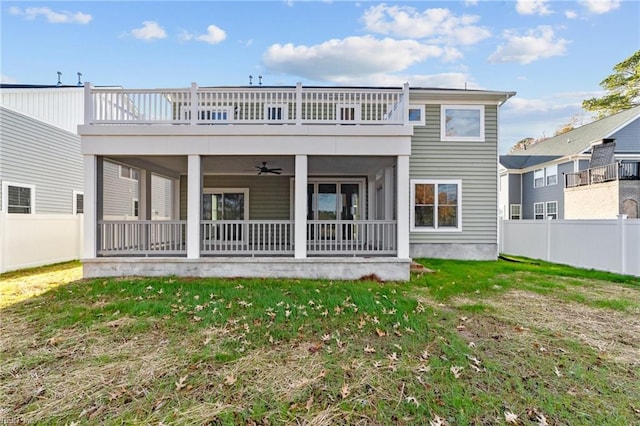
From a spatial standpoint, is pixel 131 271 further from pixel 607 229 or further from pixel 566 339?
pixel 607 229

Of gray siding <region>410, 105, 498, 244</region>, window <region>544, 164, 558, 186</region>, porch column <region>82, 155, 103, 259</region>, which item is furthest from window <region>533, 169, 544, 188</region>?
porch column <region>82, 155, 103, 259</region>

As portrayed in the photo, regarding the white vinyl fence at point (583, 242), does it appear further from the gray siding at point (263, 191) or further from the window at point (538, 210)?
the window at point (538, 210)

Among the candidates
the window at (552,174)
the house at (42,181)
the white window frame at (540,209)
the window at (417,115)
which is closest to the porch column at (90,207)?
the house at (42,181)

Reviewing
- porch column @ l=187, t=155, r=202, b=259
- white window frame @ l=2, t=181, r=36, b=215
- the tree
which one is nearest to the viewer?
porch column @ l=187, t=155, r=202, b=259

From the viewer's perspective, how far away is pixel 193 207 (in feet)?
26.0

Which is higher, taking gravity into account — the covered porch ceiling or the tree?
the tree

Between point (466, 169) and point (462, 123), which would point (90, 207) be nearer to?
point (466, 169)

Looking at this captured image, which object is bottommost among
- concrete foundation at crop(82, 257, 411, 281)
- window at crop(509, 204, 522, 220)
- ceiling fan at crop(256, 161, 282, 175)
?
concrete foundation at crop(82, 257, 411, 281)

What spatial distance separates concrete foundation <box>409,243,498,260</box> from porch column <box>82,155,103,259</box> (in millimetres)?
9480

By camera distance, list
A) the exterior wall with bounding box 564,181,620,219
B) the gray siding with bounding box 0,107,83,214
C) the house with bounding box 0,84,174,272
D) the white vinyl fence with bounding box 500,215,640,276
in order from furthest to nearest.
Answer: the exterior wall with bounding box 564,181,620,219 → the gray siding with bounding box 0,107,83,214 → the house with bounding box 0,84,174,272 → the white vinyl fence with bounding box 500,215,640,276

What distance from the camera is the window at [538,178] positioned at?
2247cm

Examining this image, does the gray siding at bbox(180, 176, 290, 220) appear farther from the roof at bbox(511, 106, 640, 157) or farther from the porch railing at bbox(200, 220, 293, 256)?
the roof at bbox(511, 106, 640, 157)

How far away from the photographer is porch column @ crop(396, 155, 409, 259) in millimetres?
7895

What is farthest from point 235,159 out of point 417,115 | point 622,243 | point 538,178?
point 538,178
